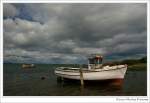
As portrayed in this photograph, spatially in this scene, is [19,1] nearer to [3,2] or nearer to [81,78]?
[3,2]

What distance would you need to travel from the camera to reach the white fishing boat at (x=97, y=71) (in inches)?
414

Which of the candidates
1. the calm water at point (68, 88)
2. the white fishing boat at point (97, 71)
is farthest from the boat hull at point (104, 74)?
the calm water at point (68, 88)

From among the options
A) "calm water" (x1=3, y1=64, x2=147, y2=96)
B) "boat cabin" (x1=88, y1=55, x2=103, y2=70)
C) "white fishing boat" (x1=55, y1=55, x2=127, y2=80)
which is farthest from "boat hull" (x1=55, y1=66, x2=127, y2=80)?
"boat cabin" (x1=88, y1=55, x2=103, y2=70)

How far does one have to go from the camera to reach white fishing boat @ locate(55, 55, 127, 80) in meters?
10.5

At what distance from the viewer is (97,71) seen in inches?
422

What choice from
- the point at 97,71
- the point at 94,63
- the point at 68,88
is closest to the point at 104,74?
the point at 97,71

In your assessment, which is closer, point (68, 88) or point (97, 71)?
point (68, 88)

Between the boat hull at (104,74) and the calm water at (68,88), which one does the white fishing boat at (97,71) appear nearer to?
the boat hull at (104,74)

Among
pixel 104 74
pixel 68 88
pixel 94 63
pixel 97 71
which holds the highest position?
pixel 94 63

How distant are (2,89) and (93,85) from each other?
179 inches

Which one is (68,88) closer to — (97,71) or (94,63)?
(97,71)

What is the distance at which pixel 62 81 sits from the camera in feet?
40.6

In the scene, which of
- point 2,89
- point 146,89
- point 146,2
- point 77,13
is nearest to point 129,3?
A: point 146,2

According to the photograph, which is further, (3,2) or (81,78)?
(81,78)
